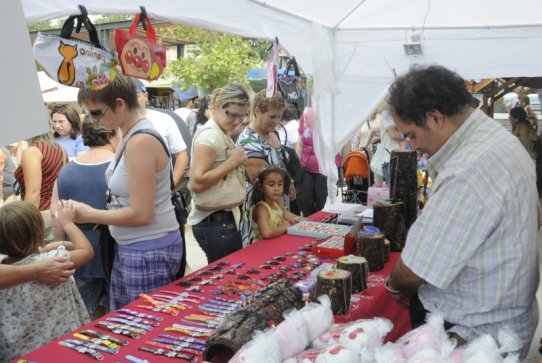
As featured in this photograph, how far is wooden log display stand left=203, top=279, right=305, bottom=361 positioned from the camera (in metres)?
1.38

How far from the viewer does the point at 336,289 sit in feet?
5.90

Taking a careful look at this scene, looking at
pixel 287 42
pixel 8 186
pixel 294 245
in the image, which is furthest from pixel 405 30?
pixel 8 186

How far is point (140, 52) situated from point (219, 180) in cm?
85

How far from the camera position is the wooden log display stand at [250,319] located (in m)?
1.38

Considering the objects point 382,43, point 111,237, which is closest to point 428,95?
point 111,237

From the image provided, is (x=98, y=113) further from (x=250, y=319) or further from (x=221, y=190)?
(x=250, y=319)

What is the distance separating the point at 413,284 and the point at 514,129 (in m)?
7.62

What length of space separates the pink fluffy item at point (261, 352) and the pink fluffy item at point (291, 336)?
0.06m

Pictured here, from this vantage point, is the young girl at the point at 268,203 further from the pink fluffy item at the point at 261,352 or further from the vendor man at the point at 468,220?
the pink fluffy item at the point at 261,352

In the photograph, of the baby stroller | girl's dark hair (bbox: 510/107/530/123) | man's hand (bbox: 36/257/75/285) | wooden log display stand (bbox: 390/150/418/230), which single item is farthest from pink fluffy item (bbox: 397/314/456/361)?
girl's dark hair (bbox: 510/107/530/123)

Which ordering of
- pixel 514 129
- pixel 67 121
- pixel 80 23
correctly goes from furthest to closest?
pixel 514 129
pixel 67 121
pixel 80 23

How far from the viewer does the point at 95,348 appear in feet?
5.11

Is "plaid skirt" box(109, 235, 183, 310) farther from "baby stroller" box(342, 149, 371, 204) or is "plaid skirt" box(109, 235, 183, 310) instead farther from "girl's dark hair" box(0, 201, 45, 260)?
"baby stroller" box(342, 149, 371, 204)

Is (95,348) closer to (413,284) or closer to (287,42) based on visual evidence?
(413,284)
